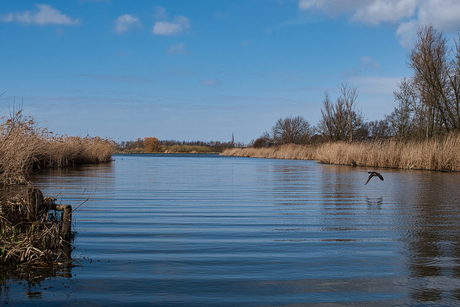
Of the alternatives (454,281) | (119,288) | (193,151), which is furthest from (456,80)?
(193,151)

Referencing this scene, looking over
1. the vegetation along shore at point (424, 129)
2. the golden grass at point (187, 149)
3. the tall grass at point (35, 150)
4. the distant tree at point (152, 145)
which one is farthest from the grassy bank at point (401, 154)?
the distant tree at point (152, 145)

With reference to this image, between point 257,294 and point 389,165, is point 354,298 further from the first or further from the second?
point 389,165

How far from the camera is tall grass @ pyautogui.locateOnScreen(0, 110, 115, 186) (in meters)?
9.39

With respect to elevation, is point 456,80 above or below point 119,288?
above

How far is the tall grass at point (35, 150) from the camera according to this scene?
9.39 metres

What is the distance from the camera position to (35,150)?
41.1 ft

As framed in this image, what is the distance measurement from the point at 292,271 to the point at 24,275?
2.25 meters

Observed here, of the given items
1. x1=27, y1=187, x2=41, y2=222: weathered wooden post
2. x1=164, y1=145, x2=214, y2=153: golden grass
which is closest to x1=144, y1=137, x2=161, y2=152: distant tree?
x1=164, y1=145, x2=214, y2=153: golden grass

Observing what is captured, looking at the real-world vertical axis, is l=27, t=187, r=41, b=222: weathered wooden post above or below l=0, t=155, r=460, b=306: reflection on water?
above

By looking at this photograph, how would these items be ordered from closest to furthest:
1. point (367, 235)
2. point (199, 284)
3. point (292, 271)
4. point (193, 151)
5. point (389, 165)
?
point (199, 284)
point (292, 271)
point (367, 235)
point (389, 165)
point (193, 151)

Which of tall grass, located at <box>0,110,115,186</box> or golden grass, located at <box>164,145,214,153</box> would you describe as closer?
tall grass, located at <box>0,110,115,186</box>

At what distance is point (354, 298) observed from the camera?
2770 mm

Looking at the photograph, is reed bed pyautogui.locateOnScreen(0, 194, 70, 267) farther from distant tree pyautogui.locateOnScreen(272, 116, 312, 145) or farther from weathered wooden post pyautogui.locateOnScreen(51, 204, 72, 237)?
distant tree pyautogui.locateOnScreen(272, 116, 312, 145)

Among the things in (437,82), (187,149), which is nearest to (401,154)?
(437,82)
